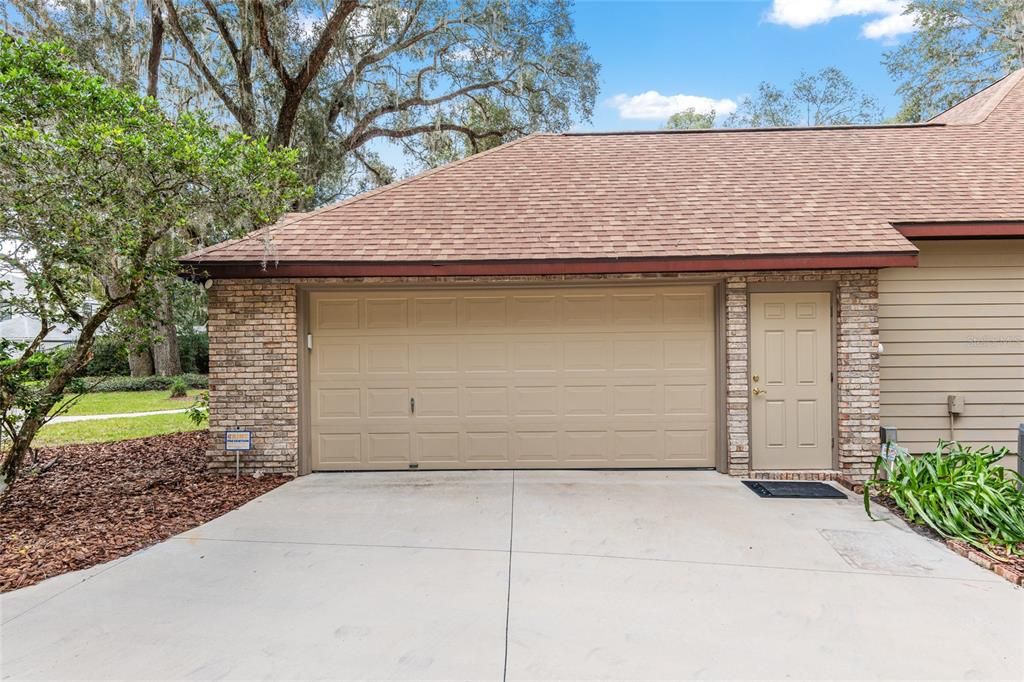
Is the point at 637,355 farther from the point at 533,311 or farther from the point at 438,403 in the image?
the point at 438,403

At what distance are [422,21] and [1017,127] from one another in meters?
11.4

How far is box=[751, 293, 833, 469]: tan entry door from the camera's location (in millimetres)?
5801

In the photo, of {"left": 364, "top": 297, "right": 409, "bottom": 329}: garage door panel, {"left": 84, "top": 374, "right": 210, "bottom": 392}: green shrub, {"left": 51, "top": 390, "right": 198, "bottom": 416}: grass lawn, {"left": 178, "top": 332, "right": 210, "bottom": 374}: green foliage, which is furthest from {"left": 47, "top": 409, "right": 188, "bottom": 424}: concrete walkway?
{"left": 178, "top": 332, "right": 210, "bottom": 374}: green foliage

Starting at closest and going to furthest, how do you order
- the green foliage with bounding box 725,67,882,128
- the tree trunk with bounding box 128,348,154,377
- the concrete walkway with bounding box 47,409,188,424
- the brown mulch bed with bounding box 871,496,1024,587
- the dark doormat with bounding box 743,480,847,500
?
the brown mulch bed with bounding box 871,496,1024,587
the dark doormat with bounding box 743,480,847,500
the concrete walkway with bounding box 47,409,188,424
the tree trunk with bounding box 128,348,154,377
the green foliage with bounding box 725,67,882,128

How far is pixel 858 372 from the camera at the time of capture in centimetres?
569

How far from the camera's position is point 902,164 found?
7.00 metres

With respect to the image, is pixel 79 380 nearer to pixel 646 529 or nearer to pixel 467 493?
pixel 467 493

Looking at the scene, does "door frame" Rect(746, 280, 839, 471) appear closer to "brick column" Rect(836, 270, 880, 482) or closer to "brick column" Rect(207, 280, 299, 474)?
"brick column" Rect(836, 270, 880, 482)

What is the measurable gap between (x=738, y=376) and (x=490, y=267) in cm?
290

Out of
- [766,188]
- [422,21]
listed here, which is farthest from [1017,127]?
[422,21]

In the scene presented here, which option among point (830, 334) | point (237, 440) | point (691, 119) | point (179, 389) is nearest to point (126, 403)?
point (179, 389)

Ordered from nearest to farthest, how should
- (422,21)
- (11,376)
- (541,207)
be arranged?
(11,376), (541,207), (422,21)

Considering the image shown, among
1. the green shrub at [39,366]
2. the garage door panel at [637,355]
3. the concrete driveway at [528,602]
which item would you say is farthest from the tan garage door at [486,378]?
the green shrub at [39,366]

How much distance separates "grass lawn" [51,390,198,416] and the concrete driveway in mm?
9246
